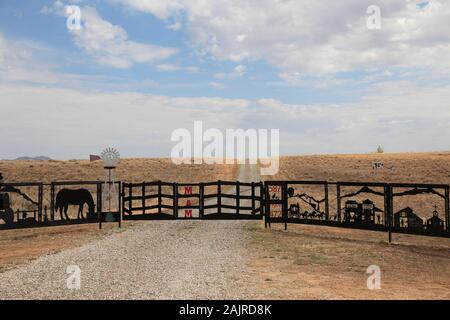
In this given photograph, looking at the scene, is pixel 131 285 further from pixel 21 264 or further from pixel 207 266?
pixel 21 264

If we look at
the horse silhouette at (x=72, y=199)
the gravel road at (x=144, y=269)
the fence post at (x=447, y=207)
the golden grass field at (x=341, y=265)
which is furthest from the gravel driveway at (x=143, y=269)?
the fence post at (x=447, y=207)

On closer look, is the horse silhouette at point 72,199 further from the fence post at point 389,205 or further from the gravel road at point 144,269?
the fence post at point 389,205

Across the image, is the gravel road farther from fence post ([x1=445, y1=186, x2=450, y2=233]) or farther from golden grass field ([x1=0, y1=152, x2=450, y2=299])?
fence post ([x1=445, y1=186, x2=450, y2=233])

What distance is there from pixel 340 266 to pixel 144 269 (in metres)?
6.01

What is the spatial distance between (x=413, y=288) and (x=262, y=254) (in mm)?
5137

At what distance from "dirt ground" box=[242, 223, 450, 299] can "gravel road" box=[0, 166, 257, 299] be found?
2.56 feet

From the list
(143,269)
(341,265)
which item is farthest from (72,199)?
(341,265)

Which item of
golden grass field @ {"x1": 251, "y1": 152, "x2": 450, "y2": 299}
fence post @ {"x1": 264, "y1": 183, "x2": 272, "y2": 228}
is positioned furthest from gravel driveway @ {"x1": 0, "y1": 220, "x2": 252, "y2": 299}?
fence post @ {"x1": 264, "y1": 183, "x2": 272, "y2": 228}

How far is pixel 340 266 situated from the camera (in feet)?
42.6

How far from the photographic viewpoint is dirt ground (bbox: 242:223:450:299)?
400 inches

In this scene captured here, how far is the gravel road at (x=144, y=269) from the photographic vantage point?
9.71 meters
